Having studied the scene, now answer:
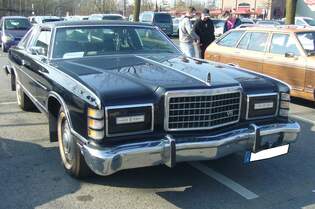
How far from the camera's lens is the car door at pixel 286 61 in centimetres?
893

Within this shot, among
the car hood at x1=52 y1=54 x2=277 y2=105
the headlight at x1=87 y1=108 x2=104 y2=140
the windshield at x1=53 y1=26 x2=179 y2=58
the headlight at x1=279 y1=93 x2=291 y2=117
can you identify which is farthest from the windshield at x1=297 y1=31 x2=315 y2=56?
the headlight at x1=87 y1=108 x2=104 y2=140

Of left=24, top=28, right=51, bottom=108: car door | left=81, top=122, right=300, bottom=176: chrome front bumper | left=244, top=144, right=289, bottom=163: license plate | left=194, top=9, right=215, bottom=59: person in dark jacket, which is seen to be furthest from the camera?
left=194, top=9, right=215, bottom=59: person in dark jacket

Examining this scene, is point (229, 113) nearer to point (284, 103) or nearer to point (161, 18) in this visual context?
point (284, 103)

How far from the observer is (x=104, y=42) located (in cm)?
595

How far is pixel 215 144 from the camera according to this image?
13.8 ft

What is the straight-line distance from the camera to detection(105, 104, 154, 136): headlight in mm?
4031

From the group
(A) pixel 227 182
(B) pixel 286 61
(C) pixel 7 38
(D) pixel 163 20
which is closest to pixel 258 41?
(B) pixel 286 61

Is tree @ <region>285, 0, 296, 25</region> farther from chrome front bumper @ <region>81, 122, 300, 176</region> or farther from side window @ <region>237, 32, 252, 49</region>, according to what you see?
chrome front bumper @ <region>81, 122, 300, 176</region>

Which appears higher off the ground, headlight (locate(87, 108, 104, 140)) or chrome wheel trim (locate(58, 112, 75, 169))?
headlight (locate(87, 108, 104, 140))

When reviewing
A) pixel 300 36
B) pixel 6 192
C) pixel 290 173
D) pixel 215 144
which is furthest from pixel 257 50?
→ pixel 6 192

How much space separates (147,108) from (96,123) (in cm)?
47

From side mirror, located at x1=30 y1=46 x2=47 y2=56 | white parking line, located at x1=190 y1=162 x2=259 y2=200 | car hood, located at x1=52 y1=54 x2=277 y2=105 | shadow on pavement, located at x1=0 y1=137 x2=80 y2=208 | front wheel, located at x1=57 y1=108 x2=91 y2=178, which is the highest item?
side mirror, located at x1=30 y1=46 x2=47 y2=56

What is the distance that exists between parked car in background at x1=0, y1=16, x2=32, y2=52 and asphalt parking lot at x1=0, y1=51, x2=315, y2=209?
1373cm

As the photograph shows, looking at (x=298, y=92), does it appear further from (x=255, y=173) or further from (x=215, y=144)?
(x=215, y=144)
